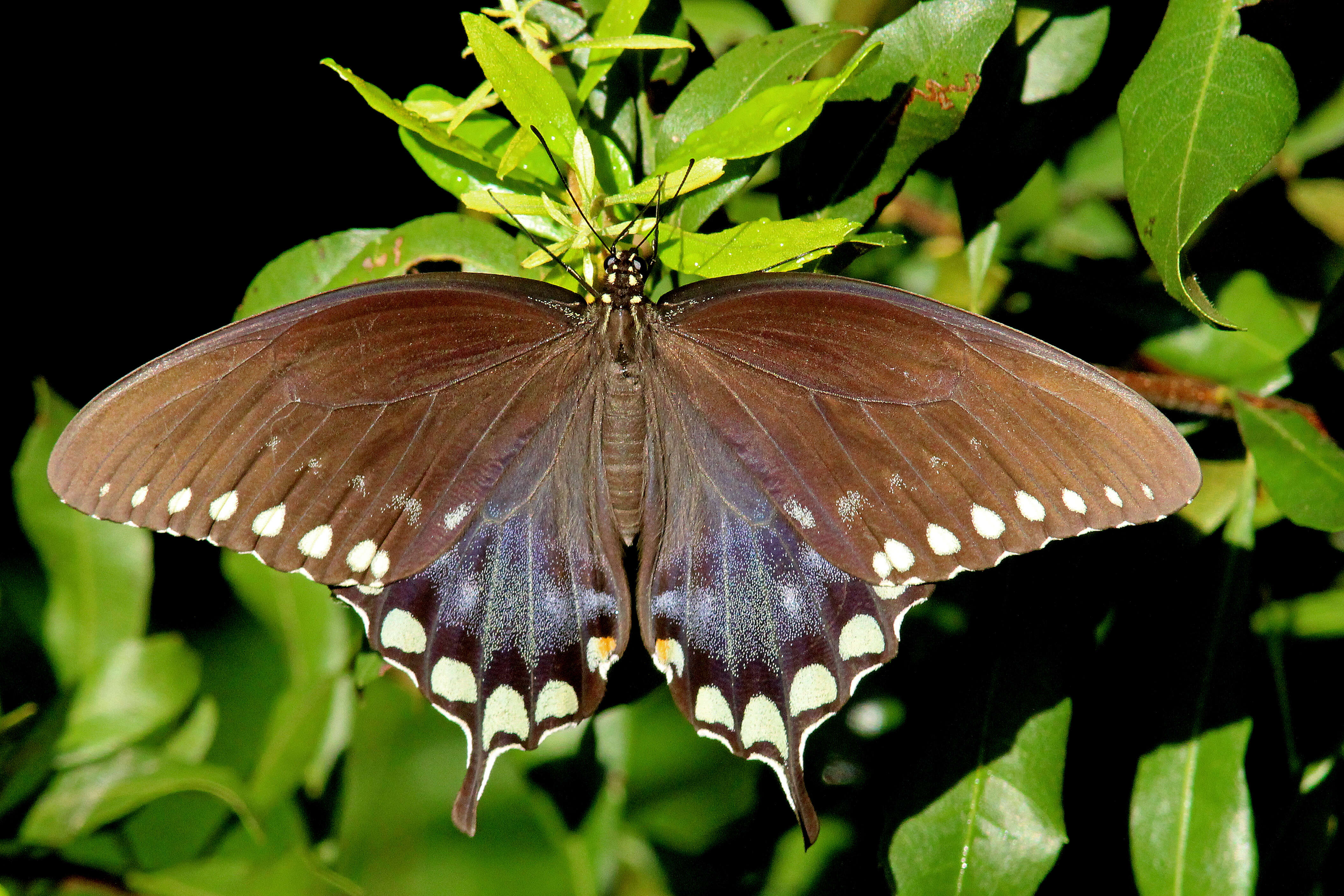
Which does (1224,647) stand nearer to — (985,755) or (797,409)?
(985,755)

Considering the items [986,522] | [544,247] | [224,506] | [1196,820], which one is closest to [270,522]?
[224,506]

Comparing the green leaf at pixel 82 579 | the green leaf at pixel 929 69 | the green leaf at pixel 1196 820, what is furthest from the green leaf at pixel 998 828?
the green leaf at pixel 82 579

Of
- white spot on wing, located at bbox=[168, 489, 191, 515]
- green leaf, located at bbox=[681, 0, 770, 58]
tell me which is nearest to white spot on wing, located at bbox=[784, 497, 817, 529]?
white spot on wing, located at bbox=[168, 489, 191, 515]

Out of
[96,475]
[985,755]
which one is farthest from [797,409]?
[96,475]

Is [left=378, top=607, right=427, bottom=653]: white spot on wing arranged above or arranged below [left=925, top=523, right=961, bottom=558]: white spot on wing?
below

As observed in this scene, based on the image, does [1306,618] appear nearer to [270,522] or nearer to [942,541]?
[942,541]

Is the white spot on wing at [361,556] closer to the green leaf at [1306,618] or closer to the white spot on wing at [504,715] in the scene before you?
the white spot on wing at [504,715]

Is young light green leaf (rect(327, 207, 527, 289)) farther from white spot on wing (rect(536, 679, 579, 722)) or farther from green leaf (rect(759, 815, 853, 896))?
green leaf (rect(759, 815, 853, 896))
